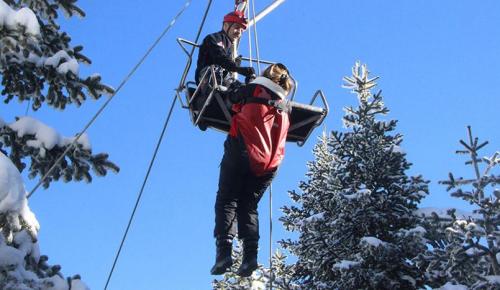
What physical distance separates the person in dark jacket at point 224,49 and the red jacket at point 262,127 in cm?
42

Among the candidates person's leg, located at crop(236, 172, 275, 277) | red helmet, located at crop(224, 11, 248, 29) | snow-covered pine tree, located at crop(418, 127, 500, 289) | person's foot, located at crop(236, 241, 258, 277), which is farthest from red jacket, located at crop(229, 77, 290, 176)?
snow-covered pine tree, located at crop(418, 127, 500, 289)

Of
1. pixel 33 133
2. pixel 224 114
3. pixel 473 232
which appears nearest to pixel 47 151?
pixel 33 133

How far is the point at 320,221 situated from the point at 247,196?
10.4 metres

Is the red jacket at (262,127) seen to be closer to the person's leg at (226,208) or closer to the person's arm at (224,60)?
the person's leg at (226,208)

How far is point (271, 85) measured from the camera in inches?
244

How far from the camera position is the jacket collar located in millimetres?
6199

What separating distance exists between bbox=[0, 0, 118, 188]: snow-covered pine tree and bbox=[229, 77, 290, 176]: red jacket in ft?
6.59

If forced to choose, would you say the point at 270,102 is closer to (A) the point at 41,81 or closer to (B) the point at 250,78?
(B) the point at 250,78

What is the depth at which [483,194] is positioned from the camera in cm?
1134

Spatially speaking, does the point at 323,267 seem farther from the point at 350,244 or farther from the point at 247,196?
the point at 247,196

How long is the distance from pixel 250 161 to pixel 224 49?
1.69 m

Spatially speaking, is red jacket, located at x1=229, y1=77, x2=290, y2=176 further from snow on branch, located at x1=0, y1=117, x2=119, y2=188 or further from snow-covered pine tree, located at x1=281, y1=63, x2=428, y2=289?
snow-covered pine tree, located at x1=281, y1=63, x2=428, y2=289

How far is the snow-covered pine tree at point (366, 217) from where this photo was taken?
1506 cm

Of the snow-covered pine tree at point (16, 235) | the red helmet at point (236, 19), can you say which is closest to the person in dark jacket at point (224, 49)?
the red helmet at point (236, 19)
